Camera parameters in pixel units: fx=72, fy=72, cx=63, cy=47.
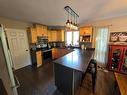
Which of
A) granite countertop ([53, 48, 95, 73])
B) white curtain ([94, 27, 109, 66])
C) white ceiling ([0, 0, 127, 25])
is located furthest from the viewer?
white curtain ([94, 27, 109, 66])

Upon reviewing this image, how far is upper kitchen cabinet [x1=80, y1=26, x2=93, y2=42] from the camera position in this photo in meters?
3.63

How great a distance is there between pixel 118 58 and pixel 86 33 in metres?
1.80

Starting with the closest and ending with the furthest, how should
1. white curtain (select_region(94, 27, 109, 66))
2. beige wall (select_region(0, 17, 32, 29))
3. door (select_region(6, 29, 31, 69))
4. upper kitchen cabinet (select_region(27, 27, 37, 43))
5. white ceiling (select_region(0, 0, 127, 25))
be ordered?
white ceiling (select_region(0, 0, 127, 25))
beige wall (select_region(0, 17, 32, 29))
door (select_region(6, 29, 31, 69))
white curtain (select_region(94, 27, 109, 66))
upper kitchen cabinet (select_region(27, 27, 37, 43))

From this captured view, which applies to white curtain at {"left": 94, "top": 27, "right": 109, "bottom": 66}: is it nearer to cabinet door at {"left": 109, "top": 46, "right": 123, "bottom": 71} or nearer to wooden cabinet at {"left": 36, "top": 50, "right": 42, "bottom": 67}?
cabinet door at {"left": 109, "top": 46, "right": 123, "bottom": 71}

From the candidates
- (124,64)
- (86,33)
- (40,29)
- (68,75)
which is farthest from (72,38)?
(68,75)

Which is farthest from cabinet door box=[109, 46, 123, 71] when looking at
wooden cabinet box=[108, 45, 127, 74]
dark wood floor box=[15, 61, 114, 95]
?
dark wood floor box=[15, 61, 114, 95]

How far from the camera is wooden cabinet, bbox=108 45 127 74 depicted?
2.93 m

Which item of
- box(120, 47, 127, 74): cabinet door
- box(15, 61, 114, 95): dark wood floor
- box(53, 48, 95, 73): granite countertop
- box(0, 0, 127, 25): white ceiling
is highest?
box(0, 0, 127, 25): white ceiling

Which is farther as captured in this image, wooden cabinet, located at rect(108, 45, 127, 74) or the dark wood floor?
wooden cabinet, located at rect(108, 45, 127, 74)

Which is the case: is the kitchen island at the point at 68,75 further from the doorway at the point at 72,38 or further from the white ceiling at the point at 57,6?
the doorway at the point at 72,38

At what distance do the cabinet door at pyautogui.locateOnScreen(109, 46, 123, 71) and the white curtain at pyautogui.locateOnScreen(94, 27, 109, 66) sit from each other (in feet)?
1.14

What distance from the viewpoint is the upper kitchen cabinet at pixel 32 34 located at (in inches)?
148

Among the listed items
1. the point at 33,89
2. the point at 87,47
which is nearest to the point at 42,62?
the point at 33,89

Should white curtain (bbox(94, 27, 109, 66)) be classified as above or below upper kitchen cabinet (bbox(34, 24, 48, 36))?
below
